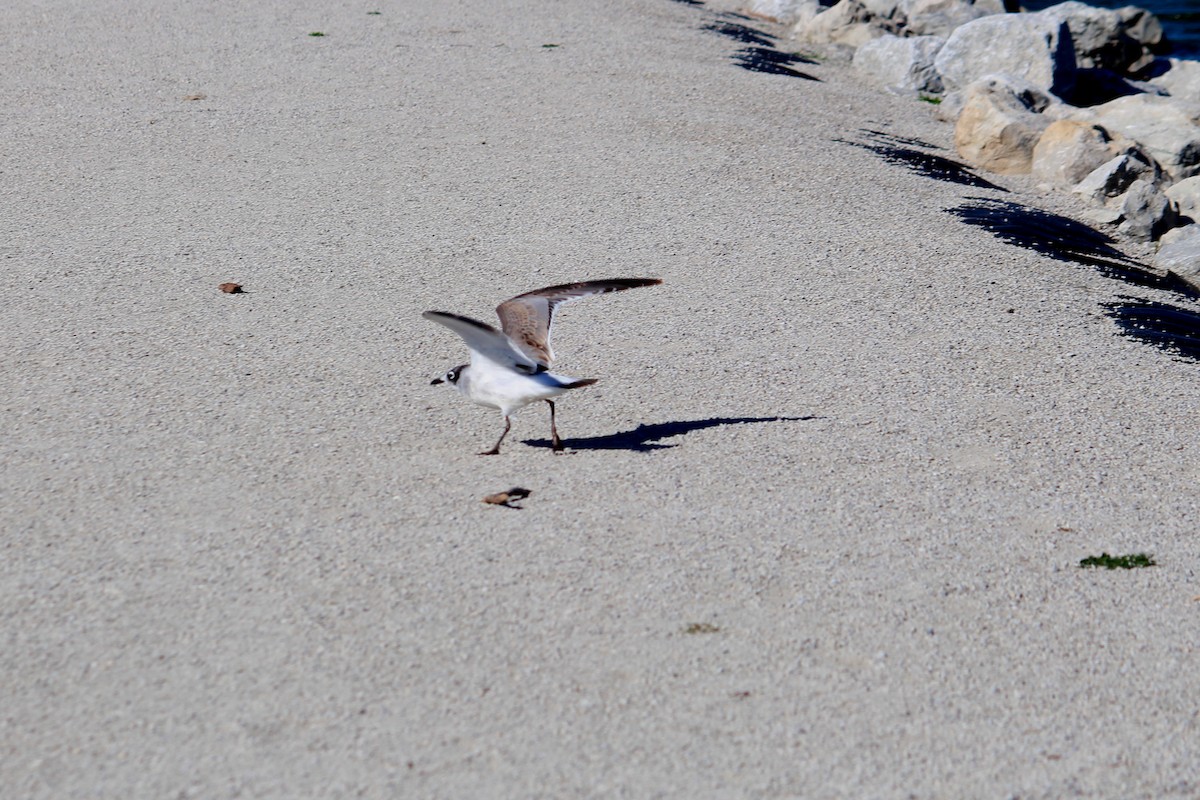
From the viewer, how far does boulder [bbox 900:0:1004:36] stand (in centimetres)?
1861

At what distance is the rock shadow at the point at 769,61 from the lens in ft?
50.3

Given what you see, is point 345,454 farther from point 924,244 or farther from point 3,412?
point 924,244

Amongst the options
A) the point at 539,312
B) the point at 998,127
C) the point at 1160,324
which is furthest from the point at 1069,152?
the point at 539,312

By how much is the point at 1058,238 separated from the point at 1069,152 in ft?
7.10

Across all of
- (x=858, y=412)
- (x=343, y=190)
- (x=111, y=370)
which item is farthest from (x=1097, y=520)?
(x=343, y=190)

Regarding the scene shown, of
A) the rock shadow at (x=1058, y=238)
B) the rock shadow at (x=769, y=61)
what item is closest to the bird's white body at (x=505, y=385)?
the rock shadow at (x=1058, y=238)

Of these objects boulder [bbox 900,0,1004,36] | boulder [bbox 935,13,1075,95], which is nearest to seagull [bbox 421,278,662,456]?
boulder [bbox 935,13,1075,95]

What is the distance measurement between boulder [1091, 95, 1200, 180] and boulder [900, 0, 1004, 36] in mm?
4679

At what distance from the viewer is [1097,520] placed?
608 cm

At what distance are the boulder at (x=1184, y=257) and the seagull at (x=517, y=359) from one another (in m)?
6.20

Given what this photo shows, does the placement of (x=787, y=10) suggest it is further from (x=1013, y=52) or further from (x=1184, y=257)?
(x=1184, y=257)

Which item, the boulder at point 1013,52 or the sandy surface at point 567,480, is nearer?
the sandy surface at point 567,480

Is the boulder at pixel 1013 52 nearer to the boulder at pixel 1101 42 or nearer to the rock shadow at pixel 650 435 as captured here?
the boulder at pixel 1101 42

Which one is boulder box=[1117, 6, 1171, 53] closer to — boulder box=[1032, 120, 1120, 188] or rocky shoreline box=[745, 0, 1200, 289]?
rocky shoreline box=[745, 0, 1200, 289]
